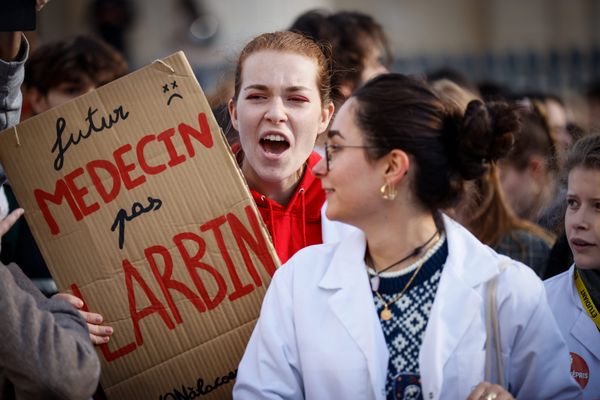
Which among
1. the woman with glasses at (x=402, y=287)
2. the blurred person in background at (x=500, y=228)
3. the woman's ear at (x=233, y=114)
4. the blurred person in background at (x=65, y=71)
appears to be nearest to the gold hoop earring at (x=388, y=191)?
the woman with glasses at (x=402, y=287)

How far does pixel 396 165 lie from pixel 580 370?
1019 mm

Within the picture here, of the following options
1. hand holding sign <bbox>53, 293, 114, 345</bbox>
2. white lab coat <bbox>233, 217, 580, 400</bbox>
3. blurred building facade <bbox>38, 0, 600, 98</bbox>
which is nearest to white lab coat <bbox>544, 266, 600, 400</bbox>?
white lab coat <bbox>233, 217, 580, 400</bbox>

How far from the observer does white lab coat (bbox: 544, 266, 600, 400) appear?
141 inches

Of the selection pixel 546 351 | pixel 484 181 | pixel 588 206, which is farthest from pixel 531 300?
pixel 484 181

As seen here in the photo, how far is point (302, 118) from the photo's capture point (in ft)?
12.6

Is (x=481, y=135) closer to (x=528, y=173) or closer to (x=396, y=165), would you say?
(x=396, y=165)

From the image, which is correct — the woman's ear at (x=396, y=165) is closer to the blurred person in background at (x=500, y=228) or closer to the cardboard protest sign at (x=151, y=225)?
the cardboard protest sign at (x=151, y=225)

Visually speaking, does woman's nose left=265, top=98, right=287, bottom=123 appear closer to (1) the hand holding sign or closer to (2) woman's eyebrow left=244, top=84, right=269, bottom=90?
(2) woman's eyebrow left=244, top=84, right=269, bottom=90

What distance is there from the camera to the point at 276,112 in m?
3.76

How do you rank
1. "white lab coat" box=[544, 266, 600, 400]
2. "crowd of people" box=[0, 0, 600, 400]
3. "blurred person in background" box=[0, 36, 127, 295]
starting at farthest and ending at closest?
"blurred person in background" box=[0, 36, 127, 295], "white lab coat" box=[544, 266, 600, 400], "crowd of people" box=[0, 0, 600, 400]

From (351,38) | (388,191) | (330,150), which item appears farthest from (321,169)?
(351,38)

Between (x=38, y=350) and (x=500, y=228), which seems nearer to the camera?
(x=38, y=350)

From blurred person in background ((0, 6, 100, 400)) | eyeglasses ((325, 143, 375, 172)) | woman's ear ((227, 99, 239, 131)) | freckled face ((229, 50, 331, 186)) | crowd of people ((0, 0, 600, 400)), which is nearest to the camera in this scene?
blurred person in background ((0, 6, 100, 400))

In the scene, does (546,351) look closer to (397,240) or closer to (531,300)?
(531,300)
